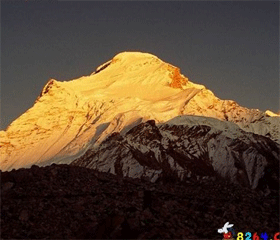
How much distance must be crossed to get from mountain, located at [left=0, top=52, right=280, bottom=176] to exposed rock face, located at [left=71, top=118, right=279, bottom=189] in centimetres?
1904

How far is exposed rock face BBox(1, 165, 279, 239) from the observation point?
27.0 meters

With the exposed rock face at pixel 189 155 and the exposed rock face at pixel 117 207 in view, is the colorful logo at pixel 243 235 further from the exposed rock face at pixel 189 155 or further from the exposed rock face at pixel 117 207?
the exposed rock face at pixel 189 155

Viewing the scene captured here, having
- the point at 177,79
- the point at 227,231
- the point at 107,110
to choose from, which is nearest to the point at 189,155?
the point at 107,110

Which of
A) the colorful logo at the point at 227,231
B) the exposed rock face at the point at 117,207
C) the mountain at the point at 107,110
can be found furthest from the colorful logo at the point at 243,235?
the mountain at the point at 107,110

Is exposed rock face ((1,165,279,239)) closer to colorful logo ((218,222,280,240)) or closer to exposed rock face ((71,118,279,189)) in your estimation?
colorful logo ((218,222,280,240))

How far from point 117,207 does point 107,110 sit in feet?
332

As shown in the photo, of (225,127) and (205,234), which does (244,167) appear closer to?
(225,127)

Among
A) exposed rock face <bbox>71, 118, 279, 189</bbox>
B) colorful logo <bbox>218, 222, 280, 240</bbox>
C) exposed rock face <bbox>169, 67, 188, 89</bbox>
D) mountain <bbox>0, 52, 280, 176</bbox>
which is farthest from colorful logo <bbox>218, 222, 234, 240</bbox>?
exposed rock face <bbox>169, 67, 188, 89</bbox>

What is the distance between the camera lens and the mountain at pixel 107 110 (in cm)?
11525

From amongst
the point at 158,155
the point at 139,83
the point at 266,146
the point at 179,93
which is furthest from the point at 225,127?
the point at 139,83

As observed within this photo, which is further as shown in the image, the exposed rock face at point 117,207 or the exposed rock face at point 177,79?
the exposed rock face at point 177,79

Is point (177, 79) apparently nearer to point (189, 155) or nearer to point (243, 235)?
point (189, 155)

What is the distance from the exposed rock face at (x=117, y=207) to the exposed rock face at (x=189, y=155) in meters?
38.1

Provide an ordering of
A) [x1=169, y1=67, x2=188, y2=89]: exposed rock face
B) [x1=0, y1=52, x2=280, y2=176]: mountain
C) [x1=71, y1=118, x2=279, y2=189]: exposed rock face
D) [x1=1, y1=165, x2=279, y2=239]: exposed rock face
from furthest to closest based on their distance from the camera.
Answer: [x1=169, y1=67, x2=188, y2=89]: exposed rock face, [x1=0, y1=52, x2=280, y2=176]: mountain, [x1=71, y1=118, x2=279, y2=189]: exposed rock face, [x1=1, y1=165, x2=279, y2=239]: exposed rock face
